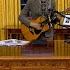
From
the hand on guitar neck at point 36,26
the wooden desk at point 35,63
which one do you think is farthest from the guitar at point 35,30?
the wooden desk at point 35,63

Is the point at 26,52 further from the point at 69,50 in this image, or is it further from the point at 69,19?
the point at 69,19

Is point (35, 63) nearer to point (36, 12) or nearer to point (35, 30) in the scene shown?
point (35, 30)

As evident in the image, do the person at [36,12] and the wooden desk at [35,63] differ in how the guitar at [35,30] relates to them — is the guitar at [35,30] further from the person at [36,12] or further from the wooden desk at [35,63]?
the wooden desk at [35,63]

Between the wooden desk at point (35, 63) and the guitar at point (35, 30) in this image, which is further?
the guitar at point (35, 30)

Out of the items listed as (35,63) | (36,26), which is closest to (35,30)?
(36,26)

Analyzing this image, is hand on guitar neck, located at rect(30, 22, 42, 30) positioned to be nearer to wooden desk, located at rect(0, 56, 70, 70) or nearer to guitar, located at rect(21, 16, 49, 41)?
guitar, located at rect(21, 16, 49, 41)

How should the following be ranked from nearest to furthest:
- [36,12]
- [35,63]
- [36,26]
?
1. [35,63]
2. [36,26]
3. [36,12]

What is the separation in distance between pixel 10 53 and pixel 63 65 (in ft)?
1.17

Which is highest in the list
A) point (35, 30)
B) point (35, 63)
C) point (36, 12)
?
point (36, 12)

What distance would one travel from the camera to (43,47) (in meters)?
2.44

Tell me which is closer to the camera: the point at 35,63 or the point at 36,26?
the point at 35,63

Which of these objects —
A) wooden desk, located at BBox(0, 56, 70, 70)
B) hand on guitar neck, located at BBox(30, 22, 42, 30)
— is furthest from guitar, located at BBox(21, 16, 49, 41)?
wooden desk, located at BBox(0, 56, 70, 70)

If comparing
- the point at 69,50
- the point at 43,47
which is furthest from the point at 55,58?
the point at 43,47

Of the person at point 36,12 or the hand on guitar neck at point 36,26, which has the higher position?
the person at point 36,12
